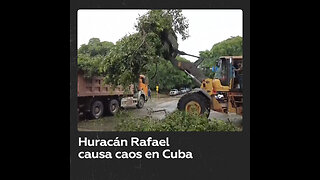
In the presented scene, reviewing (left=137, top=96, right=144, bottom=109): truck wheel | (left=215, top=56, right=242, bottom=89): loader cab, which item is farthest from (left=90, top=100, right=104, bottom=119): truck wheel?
(left=215, top=56, right=242, bottom=89): loader cab

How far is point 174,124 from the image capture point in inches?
211

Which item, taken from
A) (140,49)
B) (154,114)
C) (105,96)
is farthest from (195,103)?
(105,96)

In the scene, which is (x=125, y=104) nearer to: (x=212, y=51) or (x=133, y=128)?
(x=133, y=128)

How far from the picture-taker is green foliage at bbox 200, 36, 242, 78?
17.4ft

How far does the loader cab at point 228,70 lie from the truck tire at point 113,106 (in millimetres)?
1485

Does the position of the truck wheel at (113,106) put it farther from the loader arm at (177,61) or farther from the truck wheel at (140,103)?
the loader arm at (177,61)

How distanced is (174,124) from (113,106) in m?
0.93

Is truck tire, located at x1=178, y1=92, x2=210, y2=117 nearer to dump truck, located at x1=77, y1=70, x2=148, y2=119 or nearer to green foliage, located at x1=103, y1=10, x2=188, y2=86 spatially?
dump truck, located at x1=77, y1=70, x2=148, y2=119

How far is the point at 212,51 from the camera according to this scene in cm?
551

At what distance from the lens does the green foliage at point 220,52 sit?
532 cm

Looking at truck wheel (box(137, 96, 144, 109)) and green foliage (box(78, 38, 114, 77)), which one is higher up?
green foliage (box(78, 38, 114, 77))

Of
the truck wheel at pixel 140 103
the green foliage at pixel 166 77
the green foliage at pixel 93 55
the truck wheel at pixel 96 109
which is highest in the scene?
the green foliage at pixel 93 55

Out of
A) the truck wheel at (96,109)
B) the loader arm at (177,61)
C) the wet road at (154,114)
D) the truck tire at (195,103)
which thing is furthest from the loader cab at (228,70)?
the truck wheel at (96,109)

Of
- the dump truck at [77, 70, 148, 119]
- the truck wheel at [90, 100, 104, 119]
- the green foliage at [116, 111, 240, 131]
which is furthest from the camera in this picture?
the truck wheel at [90, 100, 104, 119]
